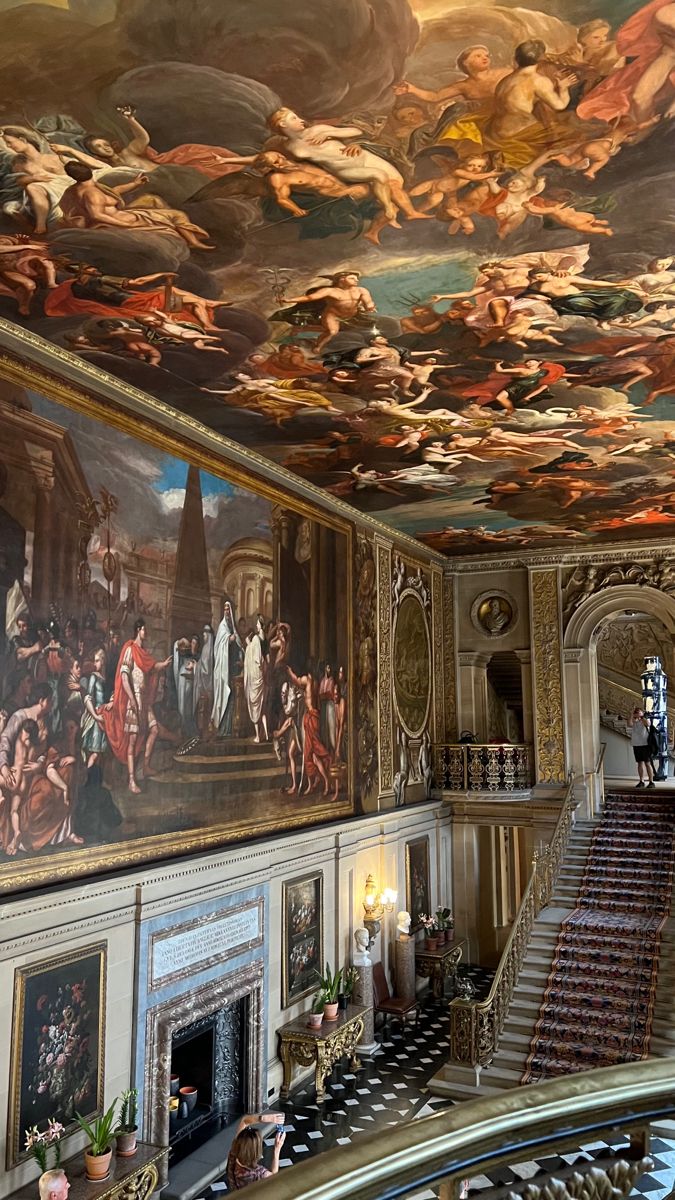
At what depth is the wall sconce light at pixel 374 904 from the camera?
1424cm

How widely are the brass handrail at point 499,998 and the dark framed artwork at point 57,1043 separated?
5.99 meters

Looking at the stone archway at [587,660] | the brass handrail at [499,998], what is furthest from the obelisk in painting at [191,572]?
the stone archway at [587,660]

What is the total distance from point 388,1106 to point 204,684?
6.33 meters

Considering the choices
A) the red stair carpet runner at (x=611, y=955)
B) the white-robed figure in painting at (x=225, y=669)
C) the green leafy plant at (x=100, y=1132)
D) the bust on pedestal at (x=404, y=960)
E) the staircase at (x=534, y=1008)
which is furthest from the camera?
the bust on pedestal at (x=404, y=960)

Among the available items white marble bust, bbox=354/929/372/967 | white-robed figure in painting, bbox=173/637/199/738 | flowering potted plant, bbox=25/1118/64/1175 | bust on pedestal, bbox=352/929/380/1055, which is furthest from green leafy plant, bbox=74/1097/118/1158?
white marble bust, bbox=354/929/372/967

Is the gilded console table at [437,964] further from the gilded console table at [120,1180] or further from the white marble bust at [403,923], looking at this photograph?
the gilded console table at [120,1180]

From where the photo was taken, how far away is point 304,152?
5562mm

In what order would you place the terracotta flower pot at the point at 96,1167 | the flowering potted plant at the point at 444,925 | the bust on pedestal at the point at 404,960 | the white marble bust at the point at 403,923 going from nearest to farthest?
1. the terracotta flower pot at the point at 96,1167
2. the bust on pedestal at the point at 404,960
3. the white marble bust at the point at 403,923
4. the flowering potted plant at the point at 444,925

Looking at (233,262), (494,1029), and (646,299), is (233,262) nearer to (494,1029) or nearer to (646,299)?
(646,299)

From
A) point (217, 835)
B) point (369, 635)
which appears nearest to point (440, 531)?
point (369, 635)

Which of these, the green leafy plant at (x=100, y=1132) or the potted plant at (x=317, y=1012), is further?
the potted plant at (x=317, y=1012)

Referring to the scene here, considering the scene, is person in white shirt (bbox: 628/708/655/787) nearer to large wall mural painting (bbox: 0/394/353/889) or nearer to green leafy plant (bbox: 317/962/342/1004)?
large wall mural painting (bbox: 0/394/353/889)

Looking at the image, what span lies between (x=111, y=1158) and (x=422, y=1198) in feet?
12.1

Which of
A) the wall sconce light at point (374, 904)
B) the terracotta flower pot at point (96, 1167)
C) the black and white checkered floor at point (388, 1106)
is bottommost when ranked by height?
the black and white checkered floor at point (388, 1106)
